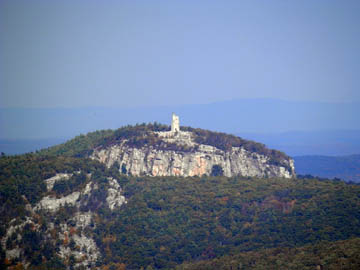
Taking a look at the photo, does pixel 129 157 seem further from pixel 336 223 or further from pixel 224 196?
pixel 336 223

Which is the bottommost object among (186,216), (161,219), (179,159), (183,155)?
(161,219)

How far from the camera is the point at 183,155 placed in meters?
104

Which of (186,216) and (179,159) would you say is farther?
(179,159)

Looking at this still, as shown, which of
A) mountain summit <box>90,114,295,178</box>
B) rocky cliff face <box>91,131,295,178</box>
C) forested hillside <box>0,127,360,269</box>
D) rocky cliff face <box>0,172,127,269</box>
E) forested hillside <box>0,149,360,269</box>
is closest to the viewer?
forested hillside <box>0,127,360,269</box>

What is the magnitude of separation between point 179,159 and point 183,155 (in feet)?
2.84

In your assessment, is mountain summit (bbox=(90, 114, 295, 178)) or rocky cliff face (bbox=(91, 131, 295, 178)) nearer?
rocky cliff face (bbox=(91, 131, 295, 178))

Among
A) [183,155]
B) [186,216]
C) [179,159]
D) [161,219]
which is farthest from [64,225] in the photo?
[183,155]

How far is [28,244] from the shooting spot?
7006 centimetres

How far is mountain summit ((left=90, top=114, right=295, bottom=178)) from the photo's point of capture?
104 m

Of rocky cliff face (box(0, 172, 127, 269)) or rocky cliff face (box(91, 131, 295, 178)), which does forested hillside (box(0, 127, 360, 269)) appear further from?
rocky cliff face (box(91, 131, 295, 178))

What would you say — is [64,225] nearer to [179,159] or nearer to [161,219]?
[161,219]

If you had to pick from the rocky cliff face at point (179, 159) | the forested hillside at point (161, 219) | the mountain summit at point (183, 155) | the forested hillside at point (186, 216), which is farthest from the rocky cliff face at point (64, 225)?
the mountain summit at point (183, 155)

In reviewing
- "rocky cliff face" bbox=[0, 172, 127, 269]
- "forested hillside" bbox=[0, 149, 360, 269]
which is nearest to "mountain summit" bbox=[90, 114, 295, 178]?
"forested hillside" bbox=[0, 149, 360, 269]

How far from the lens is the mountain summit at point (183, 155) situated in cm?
10369
